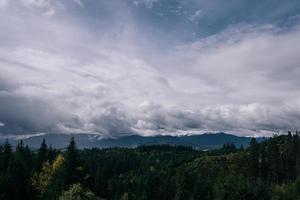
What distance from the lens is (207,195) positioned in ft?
493

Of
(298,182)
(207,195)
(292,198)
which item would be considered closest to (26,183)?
(207,195)

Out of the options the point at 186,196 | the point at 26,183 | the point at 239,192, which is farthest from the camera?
the point at 186,196

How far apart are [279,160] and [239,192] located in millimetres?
84837

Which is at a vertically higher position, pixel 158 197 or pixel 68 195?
pixel 68 195

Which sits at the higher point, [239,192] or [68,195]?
[68,195]

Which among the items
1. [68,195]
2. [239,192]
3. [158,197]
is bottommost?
[158,197]

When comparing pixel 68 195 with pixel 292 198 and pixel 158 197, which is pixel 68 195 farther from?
pixel 158 197

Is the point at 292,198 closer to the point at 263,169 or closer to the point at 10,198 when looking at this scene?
the point at 263,169

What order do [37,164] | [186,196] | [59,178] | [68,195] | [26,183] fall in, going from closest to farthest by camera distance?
[68,195]
[59,178]
[26,183]
[37,164]
[186,196]

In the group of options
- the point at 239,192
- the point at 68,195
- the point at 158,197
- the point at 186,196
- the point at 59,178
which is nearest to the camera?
the point at 68,195

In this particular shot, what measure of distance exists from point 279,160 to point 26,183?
14420cm

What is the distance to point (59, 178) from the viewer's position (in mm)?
77438

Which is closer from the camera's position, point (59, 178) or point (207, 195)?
point (59, 178)

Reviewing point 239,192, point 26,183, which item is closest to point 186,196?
point 239,192
